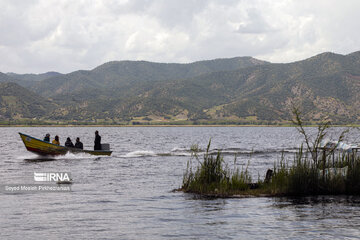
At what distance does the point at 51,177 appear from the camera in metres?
32.7

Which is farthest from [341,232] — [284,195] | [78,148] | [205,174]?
[78,148]

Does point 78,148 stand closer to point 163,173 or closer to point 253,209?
point 163,173

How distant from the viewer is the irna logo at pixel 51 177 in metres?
31.3

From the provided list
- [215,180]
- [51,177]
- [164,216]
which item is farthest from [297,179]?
[51,177]

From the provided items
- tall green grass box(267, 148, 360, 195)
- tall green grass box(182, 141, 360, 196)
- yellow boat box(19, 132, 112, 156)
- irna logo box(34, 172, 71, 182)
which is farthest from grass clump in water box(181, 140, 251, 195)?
yellow boat box(19, 132, 112, 156)

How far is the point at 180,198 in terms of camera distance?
71.7 ft

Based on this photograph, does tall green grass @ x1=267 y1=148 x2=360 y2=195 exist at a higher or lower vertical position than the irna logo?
higher

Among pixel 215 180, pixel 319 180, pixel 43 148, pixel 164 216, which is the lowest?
pixel 164 216

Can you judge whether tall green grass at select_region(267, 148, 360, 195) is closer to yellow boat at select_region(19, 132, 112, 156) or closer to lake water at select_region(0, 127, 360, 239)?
lake water at select_region(0, 127, 360, 239)

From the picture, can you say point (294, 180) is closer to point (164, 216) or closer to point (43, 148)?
point (164, 216)

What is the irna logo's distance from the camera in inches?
1233

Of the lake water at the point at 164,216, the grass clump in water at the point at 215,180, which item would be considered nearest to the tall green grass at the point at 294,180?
the grass clump in water at the point at 215,180

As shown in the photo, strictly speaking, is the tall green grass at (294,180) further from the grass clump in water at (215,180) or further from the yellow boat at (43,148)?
the yellow boat at (43,148)

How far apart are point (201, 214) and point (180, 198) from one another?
13.4ft
